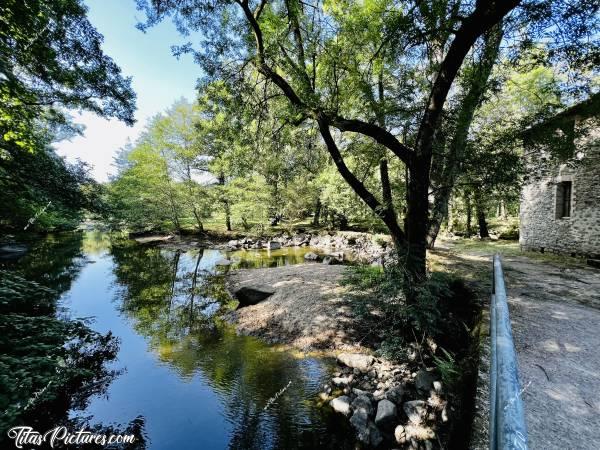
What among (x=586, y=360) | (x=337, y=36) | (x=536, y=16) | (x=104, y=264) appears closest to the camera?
(x=586, y=360)

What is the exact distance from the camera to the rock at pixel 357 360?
498 cm

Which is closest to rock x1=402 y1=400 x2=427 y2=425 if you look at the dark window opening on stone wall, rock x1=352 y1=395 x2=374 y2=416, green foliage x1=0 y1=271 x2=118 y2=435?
rock x1=352 y1=395 x2=374 y2=416

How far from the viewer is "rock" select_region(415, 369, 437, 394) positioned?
13.4ft

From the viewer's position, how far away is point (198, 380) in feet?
16.3

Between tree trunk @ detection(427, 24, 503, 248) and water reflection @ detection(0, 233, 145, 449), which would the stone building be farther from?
Result: water reflection @ detection(0, 233, 145, 449)

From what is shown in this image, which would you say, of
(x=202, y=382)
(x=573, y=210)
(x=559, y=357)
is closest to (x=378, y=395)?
(x=559, y=357)

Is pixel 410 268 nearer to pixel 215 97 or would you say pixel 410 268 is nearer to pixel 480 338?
pixel 480 338

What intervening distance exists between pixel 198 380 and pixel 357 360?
2.84m

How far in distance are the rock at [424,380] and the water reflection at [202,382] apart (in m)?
1.27

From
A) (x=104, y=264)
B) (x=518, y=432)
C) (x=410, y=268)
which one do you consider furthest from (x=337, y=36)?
(x=104, y=264)

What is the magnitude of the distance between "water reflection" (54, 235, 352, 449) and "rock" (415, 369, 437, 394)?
4.17 ft

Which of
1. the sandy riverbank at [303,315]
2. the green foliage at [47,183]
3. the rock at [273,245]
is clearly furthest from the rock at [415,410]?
the rock at [273,245]

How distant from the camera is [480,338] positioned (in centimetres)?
384

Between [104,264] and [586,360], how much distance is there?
1878 centimetres
